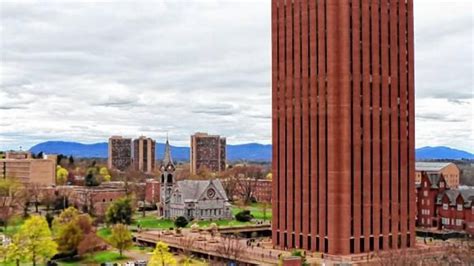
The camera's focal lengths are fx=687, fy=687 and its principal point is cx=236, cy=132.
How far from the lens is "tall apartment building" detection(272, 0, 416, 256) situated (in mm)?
69000

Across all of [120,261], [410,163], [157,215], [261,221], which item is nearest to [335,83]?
[410,163]

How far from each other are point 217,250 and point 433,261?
22.0 metres

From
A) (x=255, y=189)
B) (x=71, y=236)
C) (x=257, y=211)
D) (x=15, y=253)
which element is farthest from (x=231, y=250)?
(x=255, y=189)

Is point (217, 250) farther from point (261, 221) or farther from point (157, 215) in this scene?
point (157, 215)

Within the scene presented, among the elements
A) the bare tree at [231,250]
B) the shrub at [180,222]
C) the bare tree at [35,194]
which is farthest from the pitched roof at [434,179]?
the bare tree at [35,194]

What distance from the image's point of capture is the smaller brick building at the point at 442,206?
306 ft

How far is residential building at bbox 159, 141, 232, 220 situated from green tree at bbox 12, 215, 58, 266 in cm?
4794

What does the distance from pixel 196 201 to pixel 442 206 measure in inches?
1570

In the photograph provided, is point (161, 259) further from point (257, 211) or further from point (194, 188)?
point (257, 211)

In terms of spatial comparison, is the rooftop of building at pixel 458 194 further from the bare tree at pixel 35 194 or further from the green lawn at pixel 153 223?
the bare tree at pixel 35 194

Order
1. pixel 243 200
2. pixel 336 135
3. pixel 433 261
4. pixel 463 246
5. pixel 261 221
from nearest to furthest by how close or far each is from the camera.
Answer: pixel 433 261 < pixel 336 135 < pixel 463 246 < pixel 261 221 < pixel 243 200

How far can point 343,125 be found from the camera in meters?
68.8

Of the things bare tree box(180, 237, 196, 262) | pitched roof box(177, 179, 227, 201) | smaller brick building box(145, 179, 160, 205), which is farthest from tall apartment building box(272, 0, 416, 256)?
smaller brick building box(145, 179, 160, 205)

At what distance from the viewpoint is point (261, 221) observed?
364ft
